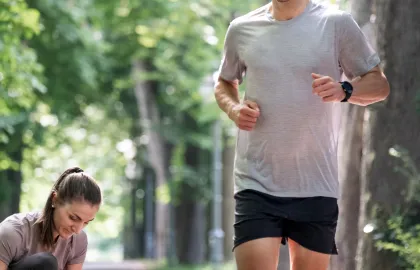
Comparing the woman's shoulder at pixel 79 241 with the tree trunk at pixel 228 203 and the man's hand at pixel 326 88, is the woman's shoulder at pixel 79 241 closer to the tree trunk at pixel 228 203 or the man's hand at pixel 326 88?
the man's hand at pixel 326 88

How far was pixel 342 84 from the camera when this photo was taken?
5.29 m

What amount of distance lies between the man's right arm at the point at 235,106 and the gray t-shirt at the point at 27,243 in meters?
1.01

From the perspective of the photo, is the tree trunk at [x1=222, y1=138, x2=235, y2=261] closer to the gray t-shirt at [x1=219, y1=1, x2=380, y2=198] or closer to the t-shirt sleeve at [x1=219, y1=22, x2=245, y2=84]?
the t-shirt sleeve at [x1=219, y1=22, x2=245, y2=84]

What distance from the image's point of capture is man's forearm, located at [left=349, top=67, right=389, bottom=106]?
5.41 metres

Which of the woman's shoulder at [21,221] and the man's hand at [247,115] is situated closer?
the man's hand at [247,115]

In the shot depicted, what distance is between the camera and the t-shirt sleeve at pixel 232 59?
564 centimetres

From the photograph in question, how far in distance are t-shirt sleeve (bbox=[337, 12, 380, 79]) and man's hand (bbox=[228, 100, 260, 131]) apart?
1.58 ft

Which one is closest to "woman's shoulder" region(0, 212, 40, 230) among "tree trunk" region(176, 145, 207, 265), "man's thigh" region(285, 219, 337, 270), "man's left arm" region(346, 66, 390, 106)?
"man's thigh" region(285, 219, 337, 270)

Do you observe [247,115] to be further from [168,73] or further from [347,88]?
[168,73]

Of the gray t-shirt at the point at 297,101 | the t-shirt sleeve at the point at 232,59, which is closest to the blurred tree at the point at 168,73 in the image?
the t-shirt sleeve at the point at 232,59

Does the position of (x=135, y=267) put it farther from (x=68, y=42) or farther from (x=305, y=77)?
(x=305, y=77)

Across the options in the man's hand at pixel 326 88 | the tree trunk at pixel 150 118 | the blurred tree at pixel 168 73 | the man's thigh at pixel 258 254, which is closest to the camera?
the man's hand at pixel 326 88

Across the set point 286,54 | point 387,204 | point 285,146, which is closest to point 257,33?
point 286,54

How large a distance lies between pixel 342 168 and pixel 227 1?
13.6 m
